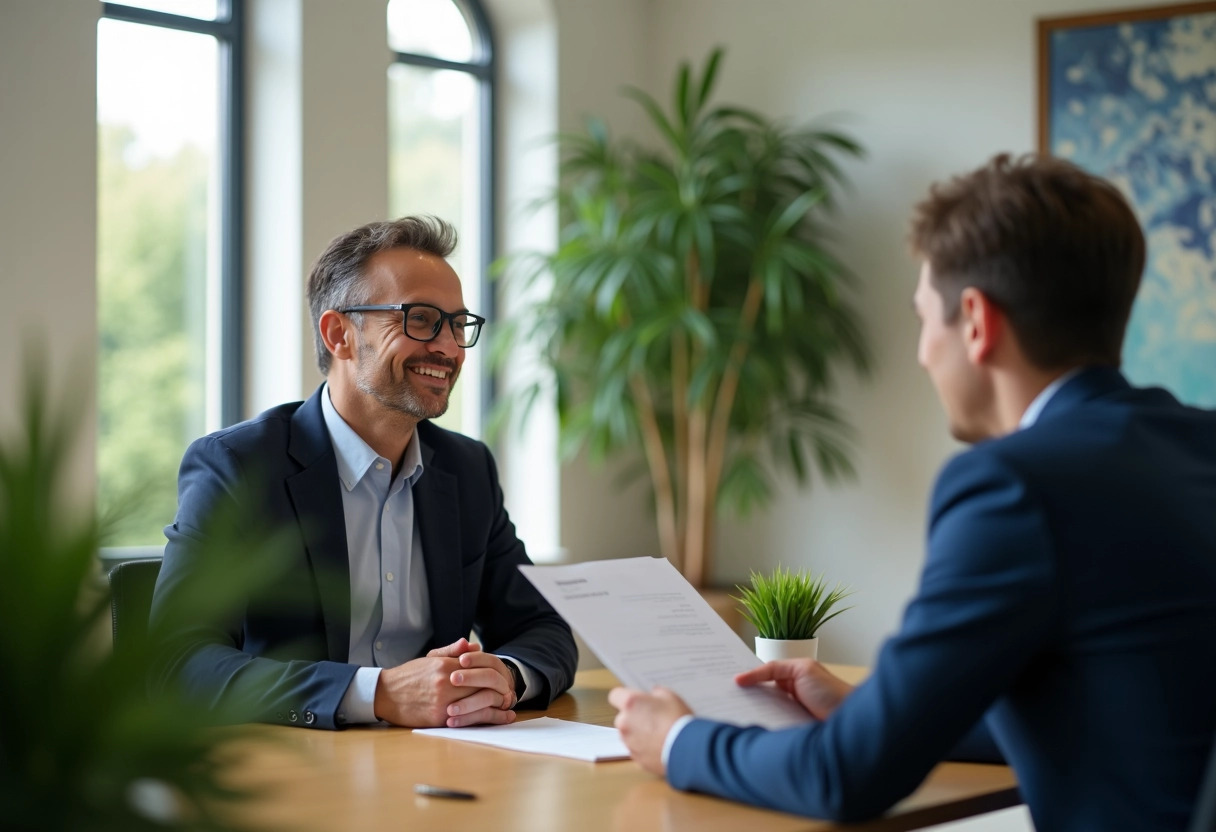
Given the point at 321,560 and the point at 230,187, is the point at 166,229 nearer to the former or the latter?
the point at 230,187

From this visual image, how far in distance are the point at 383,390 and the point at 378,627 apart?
459 mm

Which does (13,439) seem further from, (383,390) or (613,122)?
(613,122)

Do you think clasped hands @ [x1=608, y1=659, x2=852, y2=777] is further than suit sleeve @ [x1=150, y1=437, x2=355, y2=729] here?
No

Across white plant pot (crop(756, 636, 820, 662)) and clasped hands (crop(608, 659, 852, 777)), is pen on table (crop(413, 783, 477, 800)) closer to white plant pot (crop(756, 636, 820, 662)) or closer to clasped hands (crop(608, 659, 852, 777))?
clasped hands (crop(608, 659, 852, 777))

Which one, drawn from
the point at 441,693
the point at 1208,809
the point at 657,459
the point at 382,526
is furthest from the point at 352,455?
the point at 657,459

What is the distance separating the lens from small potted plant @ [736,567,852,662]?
82.8 inches

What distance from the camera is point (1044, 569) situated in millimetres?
1358

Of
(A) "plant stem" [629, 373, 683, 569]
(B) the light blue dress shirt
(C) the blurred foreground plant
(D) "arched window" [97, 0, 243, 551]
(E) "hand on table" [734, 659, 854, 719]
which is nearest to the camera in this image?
(C) the blurred foreground plant

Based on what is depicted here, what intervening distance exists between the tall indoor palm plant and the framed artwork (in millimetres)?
897

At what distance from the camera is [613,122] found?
6.25 meters

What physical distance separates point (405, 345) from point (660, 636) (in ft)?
3.58

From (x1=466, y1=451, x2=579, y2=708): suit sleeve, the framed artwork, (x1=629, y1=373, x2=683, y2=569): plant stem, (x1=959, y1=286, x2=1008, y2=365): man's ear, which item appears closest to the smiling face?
(x1=466, y1=451, x2=579, y2=708): suit sleeve

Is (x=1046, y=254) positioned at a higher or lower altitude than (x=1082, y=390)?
higher

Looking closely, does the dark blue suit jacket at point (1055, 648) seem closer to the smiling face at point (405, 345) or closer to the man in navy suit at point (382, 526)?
the man in navy suit at point (382, 526)
